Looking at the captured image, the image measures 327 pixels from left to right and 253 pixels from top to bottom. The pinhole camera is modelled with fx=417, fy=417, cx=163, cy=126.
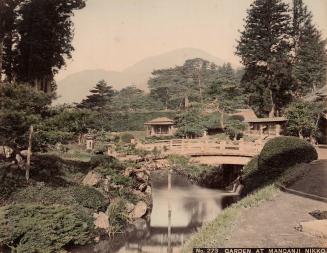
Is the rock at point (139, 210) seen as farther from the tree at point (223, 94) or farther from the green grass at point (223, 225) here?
the tree at point (223, 94)

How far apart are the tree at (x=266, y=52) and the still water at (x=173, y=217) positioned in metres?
14.8

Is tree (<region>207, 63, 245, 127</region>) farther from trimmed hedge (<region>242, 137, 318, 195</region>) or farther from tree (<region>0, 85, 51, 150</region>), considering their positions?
tree (<region>0, 85, 51, 150</region>)

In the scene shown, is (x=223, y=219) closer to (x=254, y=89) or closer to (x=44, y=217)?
(x=44, y=217)

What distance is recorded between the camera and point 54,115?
2314cm

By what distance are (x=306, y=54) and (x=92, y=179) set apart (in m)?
43.7

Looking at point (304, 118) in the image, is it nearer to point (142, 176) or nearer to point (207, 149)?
point (207, 149)

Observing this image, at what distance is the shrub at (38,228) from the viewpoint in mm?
17781

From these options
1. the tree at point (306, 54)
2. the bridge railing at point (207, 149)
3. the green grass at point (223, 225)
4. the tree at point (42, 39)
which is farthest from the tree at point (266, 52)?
the green grass at point (223, 225)

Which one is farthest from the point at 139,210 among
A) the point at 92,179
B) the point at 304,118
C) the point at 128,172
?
the point at 304,118

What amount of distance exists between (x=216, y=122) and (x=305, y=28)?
61.0ft

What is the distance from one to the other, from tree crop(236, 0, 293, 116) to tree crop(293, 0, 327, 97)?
5320mm

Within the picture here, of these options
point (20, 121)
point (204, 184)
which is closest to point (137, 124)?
point (204, 184)

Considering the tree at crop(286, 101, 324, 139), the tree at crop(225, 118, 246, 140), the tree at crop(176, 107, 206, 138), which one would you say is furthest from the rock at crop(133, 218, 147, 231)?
the tree at crop(176, 107, 206, 138)

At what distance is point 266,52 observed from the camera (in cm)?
4903
